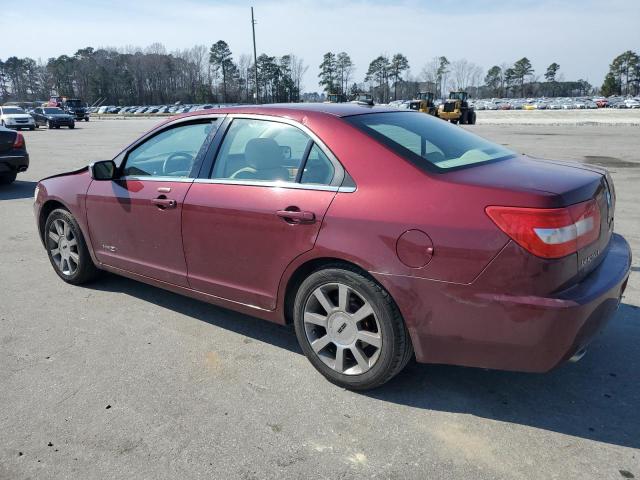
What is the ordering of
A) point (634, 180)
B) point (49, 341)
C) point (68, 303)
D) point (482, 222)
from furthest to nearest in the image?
point (634, 180) < point (68, 303) < point (49, 341) < point (482, 222)

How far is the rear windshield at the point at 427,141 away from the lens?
2.99 meters

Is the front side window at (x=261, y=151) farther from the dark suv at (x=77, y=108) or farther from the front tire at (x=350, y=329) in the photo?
the dark suv at (x=77, y=108)

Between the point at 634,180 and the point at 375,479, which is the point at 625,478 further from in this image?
the point at 634,180

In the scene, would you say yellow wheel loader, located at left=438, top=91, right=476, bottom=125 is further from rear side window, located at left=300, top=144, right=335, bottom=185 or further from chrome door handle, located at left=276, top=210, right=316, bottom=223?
chrome door handle, located at left=276, top=210, right=316, bottom=223

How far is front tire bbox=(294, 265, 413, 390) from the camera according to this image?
9.34 feet

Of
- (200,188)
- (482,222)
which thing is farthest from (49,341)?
(482,222)

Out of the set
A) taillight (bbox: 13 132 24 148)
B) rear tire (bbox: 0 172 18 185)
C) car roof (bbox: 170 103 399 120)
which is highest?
car roof (bbox: 170 103 399 120)

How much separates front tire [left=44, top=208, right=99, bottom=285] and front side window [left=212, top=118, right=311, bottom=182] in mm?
1903

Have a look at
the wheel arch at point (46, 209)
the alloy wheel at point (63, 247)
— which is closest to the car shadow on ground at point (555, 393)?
the alloy wheel at point (63, 247)

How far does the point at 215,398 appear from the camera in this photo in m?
3.07

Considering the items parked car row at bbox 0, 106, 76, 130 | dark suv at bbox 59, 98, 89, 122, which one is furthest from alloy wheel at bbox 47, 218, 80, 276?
dark suv at bbox 59, 98, 89, 122

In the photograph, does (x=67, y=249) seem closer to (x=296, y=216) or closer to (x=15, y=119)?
(x=296, y=216)

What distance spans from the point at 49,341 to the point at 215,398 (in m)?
1.57

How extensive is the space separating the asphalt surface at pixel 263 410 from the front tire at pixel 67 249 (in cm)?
65
